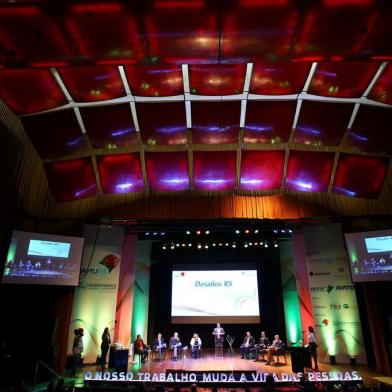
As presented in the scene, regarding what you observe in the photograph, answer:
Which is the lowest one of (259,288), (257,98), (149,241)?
(259,288)

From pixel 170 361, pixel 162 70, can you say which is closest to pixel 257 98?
pixel 162 70

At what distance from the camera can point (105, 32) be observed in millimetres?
5066

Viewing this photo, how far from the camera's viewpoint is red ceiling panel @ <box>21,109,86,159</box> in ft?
29.6

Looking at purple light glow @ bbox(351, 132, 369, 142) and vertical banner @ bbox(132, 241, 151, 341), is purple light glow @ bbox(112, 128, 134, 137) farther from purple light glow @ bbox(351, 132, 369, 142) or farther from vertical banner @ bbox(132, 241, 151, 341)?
purple light glow @ bbox(351, 132, 369, 142)

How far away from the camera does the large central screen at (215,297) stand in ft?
39.1

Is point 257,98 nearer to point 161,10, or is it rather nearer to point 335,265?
point 161,10

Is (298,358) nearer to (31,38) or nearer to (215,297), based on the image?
(215,297)

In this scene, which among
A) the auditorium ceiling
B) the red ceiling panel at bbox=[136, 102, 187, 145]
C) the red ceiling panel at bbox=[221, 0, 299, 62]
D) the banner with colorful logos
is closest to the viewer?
the red ceiling panel at bbox=[221, 0, 299, 62]

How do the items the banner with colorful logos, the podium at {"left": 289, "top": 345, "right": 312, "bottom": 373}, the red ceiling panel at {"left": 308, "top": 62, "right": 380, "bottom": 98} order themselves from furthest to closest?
1. the banner with colorful logos
2. the podium at {"left": 289, "top": 345, "right": 312, "bottom": 373}
3. the red ceiling panel at {"left": 308, "top": 62, "right": 380, "bottom": 98}

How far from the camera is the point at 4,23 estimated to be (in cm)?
477

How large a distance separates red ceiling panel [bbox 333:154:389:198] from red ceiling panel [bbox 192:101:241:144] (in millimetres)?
3664

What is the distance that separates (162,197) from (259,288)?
18.2 ft

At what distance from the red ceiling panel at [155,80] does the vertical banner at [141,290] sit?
654cm

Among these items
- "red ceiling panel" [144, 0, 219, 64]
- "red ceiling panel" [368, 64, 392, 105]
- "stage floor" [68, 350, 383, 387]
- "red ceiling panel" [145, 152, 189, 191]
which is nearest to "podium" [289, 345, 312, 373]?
"stage floor" [68, 350, 383, 387]
